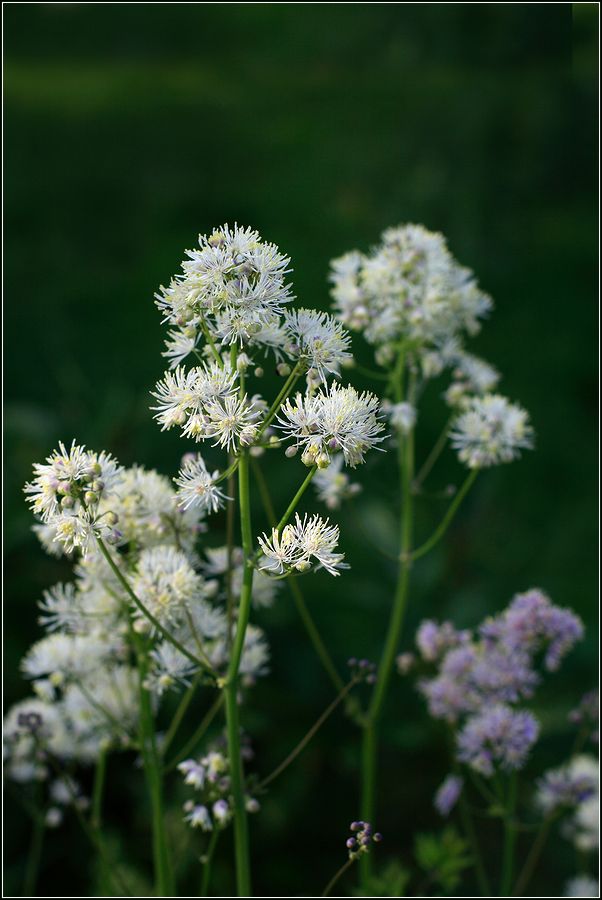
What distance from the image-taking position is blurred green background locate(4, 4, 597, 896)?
2.22 meters

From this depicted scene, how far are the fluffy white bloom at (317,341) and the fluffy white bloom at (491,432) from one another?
453 mm

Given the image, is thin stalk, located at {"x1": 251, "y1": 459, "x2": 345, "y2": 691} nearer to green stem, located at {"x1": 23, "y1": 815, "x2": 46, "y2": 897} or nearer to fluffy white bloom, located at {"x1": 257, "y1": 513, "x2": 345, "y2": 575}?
fluffy white bloom, located at {"x1": 257, "y1": 513, "x2": 345, "y2": 575}

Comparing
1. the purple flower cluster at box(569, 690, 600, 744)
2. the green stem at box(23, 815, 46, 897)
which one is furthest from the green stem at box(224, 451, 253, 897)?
the purple flower cluster at box(569, 690, 600, 744)

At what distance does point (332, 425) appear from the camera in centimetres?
100

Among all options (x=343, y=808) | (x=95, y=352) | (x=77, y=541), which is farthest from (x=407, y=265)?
(x=95, y=352)

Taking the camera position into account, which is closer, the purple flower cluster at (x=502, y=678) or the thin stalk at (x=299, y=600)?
the thin stalk at (x=299, y=600)

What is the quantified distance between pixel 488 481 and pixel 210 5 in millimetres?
3621

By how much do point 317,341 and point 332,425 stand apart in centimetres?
12

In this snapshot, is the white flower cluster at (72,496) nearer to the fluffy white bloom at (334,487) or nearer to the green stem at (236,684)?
the green stem at (236,684)

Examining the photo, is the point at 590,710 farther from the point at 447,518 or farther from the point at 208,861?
the point at 208,861

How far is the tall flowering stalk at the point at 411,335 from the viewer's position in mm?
1551

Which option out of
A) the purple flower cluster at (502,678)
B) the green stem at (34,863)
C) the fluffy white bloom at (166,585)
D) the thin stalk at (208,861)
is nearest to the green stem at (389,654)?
the purple flower cluster at (502,678)

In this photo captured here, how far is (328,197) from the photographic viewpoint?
16.2 ft

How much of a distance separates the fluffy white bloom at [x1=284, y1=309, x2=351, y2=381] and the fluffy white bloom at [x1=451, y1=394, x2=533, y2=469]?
453 millimetres
